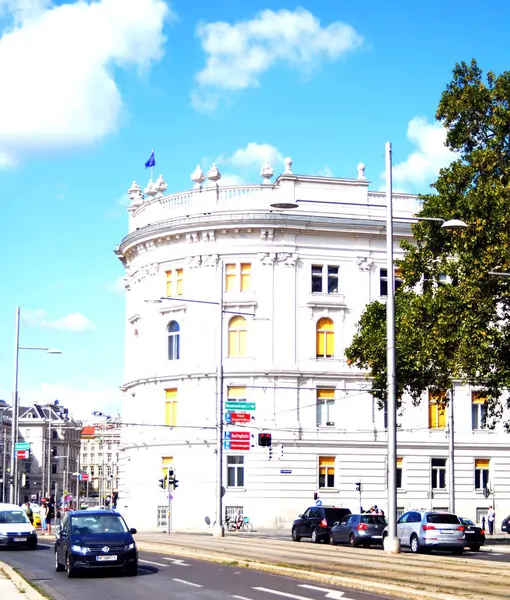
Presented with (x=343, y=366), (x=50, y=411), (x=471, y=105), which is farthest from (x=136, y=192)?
(x=50, y=411)

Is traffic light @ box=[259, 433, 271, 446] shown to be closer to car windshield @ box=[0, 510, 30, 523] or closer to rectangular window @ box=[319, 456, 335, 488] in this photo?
rectangular window @ box=[319, 456, 335, 488]

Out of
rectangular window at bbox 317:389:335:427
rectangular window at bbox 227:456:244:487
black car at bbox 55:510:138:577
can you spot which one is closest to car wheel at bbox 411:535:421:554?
black car at bbox 55:510:138:577

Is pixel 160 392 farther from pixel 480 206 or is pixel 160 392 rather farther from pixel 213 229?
pixel 480 206

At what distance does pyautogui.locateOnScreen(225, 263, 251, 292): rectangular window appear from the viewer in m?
66.4

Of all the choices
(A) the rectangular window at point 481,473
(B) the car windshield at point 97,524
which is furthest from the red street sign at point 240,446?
(B) the car windshield at point 97,524

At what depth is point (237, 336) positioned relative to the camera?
66.5 meters

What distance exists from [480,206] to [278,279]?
28.1m

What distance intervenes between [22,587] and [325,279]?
159 ft

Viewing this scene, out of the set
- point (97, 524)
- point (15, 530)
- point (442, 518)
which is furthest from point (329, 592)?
point (15, 530)

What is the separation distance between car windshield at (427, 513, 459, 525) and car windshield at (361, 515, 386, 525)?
18.7 feet

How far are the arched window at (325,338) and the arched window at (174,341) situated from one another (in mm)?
8714

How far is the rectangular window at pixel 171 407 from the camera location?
67.5m

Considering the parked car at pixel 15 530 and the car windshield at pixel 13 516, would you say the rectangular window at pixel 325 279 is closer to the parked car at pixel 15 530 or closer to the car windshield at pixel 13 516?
the car windshield at pixel 13 516

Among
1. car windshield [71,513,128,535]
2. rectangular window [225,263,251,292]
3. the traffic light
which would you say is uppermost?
rectangular window [225,263,251,292]
